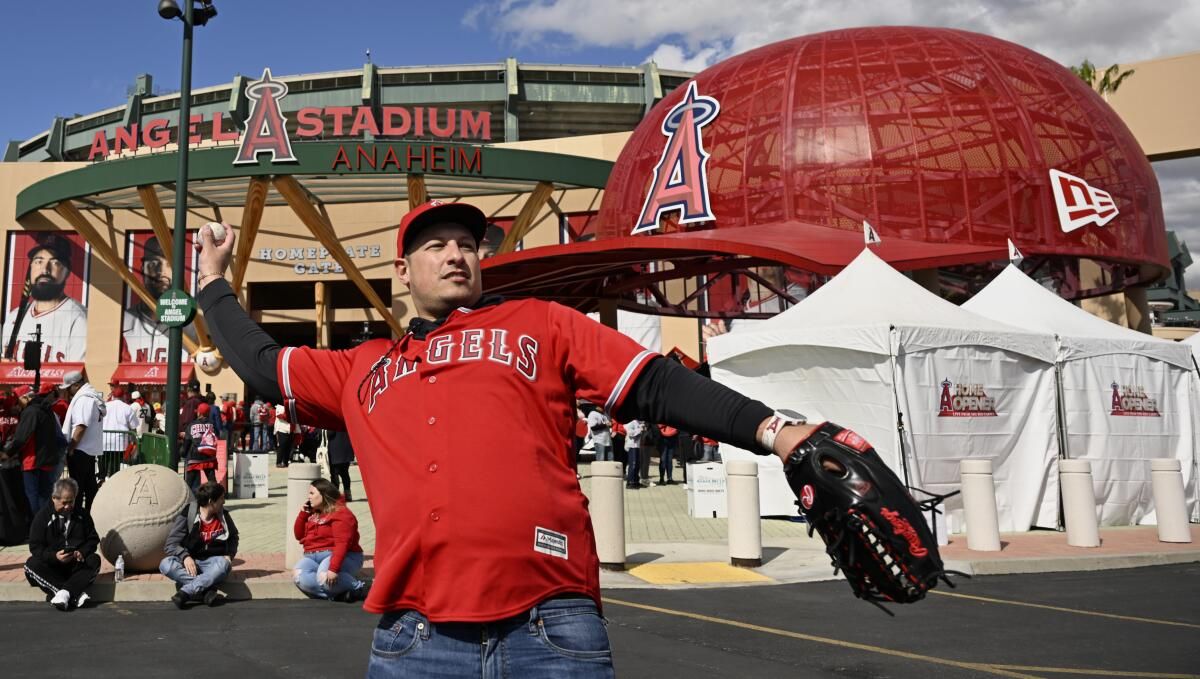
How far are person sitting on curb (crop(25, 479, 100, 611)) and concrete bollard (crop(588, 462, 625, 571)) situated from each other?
182 inches

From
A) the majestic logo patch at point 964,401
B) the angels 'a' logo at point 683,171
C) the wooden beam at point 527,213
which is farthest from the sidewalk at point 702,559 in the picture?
the wooden beam at point 527,213

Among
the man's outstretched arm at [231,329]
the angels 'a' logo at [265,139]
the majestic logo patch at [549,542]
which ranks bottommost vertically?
the majestic logo patch at [549,542]

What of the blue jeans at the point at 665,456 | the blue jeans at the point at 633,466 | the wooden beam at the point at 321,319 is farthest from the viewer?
the wooden beam at the point at 321,319

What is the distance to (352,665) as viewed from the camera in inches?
224

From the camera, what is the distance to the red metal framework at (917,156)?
73.7 ft

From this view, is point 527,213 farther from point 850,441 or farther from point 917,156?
point 850,441

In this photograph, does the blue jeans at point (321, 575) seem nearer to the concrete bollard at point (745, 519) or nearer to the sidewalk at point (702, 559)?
the sidewalk at point (702, 559)

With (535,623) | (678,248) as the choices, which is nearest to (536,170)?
(678,248)

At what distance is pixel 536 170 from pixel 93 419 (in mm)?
23188

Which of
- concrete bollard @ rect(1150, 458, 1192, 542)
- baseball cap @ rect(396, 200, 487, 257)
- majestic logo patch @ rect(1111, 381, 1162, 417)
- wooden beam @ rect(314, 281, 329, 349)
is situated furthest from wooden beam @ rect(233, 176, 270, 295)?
baseball cap @ rect(396, 200, 487, 257)

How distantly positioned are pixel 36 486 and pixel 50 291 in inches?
1458

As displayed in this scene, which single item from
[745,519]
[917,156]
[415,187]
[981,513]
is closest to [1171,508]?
[981,513]

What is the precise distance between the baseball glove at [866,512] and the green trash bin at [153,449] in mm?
14240

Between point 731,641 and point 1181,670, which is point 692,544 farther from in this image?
point 1181,670
